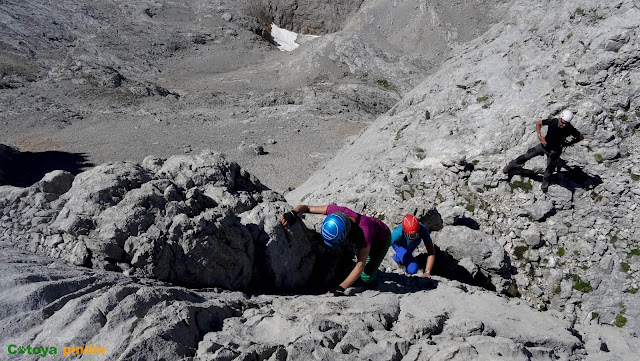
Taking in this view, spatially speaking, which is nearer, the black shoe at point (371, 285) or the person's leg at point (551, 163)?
the black shoe at point (371, 285)

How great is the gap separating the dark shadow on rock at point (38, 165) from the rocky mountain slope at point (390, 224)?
31cm

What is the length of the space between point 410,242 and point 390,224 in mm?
Answer: 1679

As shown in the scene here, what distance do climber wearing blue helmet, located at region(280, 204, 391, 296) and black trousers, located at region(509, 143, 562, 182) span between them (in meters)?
5.44

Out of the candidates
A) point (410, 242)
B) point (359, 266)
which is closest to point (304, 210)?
point (359, 266)

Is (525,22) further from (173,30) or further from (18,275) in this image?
(173,30)

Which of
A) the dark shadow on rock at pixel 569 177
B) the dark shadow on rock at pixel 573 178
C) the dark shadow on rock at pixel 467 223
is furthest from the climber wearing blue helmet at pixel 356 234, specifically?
the dark shadow on rock at pixel 573 178

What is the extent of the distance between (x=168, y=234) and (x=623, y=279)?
9497 millimetres

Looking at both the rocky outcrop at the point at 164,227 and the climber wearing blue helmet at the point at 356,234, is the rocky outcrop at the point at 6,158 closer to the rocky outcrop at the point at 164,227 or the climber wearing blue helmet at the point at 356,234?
the rocky outcrop at the point at 164,227

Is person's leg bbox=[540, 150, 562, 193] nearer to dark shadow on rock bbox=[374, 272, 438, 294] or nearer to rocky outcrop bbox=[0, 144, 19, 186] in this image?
dark shadow on rock bbox=[374, 272, 438, 294]

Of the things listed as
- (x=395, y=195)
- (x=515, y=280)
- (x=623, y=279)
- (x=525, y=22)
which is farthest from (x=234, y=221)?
(x=525, y=22)

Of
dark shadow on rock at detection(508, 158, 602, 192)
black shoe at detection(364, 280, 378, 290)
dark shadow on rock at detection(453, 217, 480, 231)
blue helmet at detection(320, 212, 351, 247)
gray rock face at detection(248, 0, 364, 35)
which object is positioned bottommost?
black shoe at detection(364, 280, 378, 290)

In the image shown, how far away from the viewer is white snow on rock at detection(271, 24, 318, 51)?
59.0 meters

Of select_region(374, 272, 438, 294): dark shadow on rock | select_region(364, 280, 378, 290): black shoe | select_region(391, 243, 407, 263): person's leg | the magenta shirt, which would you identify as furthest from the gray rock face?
select_region(364, 280, 378, 290): black shoe

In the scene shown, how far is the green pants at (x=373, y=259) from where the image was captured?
7.54 m
